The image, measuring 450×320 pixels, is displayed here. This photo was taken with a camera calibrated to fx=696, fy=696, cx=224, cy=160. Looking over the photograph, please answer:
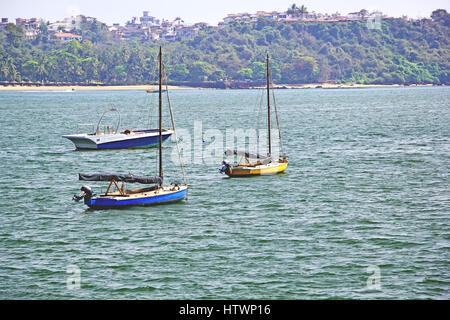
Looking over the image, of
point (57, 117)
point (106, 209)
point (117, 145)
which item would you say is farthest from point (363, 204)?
point (57, 117)

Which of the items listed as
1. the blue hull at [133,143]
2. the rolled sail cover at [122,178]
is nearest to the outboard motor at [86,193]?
the rolled sail cover at [122,178]

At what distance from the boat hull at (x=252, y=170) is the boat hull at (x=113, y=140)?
2743 centimetres

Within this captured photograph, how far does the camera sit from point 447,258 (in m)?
37.5

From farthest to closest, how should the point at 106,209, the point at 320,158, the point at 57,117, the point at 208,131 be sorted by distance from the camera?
the point at 57,117 < the point at 208,131 < the point at 320,158 < the point at 106,209

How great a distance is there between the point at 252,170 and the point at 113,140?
29613 millimetres

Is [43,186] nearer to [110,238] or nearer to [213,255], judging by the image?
[110,238]

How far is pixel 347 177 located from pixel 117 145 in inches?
1355

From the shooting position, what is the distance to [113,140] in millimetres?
87312

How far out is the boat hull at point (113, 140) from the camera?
3428 inches
